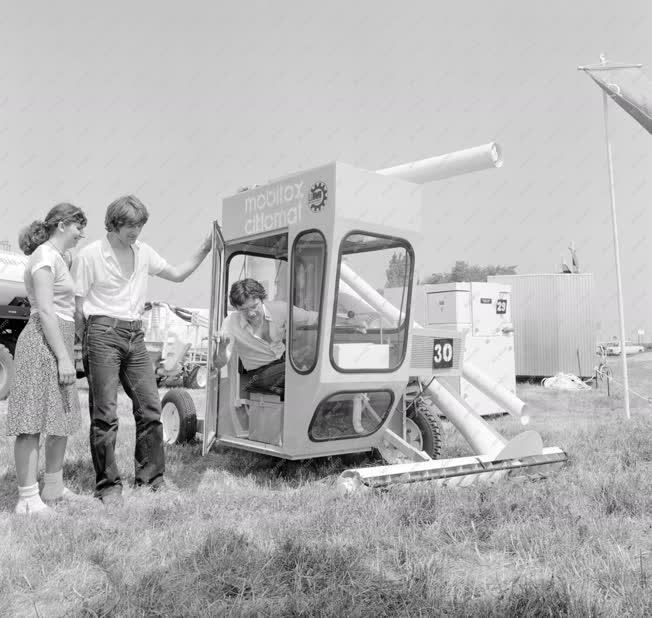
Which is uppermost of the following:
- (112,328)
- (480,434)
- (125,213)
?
(125,213)

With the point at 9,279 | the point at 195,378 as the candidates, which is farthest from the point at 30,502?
the point at 195,378

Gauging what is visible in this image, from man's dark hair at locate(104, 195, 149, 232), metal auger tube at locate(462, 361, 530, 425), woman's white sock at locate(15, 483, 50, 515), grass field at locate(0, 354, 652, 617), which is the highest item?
man's dark hair at locate(104, 195, 149, 232)

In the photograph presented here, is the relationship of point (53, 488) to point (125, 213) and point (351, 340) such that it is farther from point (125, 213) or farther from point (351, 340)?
point (351, 340)

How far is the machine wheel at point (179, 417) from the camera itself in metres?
6.36

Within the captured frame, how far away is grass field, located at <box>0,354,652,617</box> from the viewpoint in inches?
100

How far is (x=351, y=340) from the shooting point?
4.80 m

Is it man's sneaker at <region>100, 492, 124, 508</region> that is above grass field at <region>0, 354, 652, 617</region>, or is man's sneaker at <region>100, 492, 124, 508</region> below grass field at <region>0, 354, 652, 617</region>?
above

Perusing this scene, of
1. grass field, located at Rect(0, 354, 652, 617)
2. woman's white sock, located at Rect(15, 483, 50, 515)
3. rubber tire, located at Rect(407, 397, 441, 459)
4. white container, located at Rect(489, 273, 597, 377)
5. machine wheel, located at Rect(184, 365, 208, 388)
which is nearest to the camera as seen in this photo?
grass field, located at Rect(0, 354, 652, 617)

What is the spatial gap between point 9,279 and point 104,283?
25.1ft

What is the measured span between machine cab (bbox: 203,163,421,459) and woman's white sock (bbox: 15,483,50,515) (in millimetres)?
1571

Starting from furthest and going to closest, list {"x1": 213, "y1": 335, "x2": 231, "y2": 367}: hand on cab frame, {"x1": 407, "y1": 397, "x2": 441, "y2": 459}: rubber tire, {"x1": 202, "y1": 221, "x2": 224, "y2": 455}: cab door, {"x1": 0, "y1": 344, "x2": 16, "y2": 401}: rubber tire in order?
{"x1": 0, "y1": 344, "x2": 16, "y2": 401}: rubber tire
{"x1": 407, "y1": 397, "x2": 441, "y2": 459}: rubber tire
{"x1": 202, "y1": 221, "x2": 224, "y2": 455}: cab door
{"x1": 213, "y1": 335, "x2": 231, "y2": 367}: hand on cab frame

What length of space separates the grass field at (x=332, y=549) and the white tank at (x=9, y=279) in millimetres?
6549

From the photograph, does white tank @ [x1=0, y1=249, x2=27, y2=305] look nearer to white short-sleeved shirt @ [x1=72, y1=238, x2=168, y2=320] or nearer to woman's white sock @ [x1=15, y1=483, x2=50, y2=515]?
white short-sleeved shirt @ [x1=72, y1=238, x2=168, y2=320]

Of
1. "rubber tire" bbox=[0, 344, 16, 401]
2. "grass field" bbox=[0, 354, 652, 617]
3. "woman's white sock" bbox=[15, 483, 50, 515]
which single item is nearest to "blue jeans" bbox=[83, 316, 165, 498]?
"grass field" bbox=[0, 354, 652, 617]
